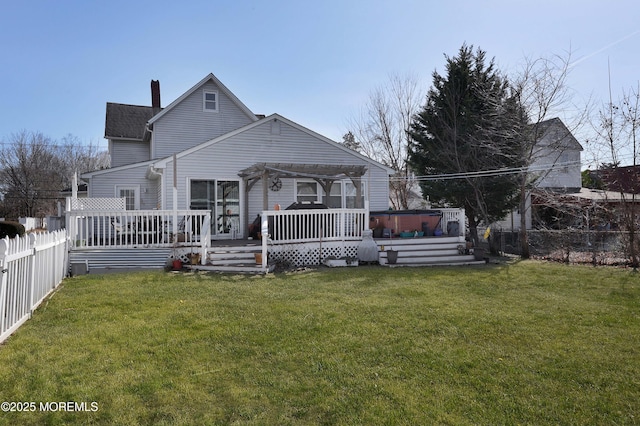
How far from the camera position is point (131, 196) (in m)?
14.4

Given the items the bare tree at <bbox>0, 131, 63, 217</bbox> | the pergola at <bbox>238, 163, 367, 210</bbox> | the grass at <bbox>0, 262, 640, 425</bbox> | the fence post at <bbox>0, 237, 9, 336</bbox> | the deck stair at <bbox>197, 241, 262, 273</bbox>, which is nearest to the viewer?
the grass at <bbox>0, 262, 640, 425</bbox>

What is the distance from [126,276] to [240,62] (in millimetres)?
9807

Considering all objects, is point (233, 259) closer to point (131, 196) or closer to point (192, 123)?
point (131, 196)

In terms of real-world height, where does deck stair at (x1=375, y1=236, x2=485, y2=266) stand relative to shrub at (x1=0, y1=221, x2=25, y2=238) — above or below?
below

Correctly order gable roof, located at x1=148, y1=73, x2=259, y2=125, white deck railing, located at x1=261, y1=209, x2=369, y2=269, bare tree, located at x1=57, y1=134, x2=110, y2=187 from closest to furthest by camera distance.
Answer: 1. white deck railing, located at x1=261, y1=209, x2=369, y2=269
2. gable roof, located at x1=148, y1=73, x2=259, y2=125
3. bare tree, located at x1=57, y1=134, x2=110, y2=187

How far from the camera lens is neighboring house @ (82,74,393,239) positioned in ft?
39.9

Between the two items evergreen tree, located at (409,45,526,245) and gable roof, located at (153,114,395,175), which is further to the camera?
evergreen tree, located at (409,45,526,245)

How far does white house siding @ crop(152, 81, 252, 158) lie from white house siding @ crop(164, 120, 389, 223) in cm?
424

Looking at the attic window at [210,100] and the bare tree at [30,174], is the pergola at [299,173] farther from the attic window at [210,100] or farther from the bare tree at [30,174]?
the bare tree at [30,174]

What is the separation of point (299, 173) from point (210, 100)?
7378 millimetres

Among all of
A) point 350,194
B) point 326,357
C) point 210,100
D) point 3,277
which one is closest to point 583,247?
point 350,194

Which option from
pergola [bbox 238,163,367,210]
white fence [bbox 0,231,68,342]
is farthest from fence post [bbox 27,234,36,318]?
pergola [bbox 238,163,367,210]

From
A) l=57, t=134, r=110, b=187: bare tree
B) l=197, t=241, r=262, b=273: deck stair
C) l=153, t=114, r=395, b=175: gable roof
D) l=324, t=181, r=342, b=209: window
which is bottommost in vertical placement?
l=197, t=241, r=262, b=273: deck stair

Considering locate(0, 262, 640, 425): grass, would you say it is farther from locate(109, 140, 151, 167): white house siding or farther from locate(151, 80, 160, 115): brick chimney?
locate(151, 80, 160, 115): brick chimney
